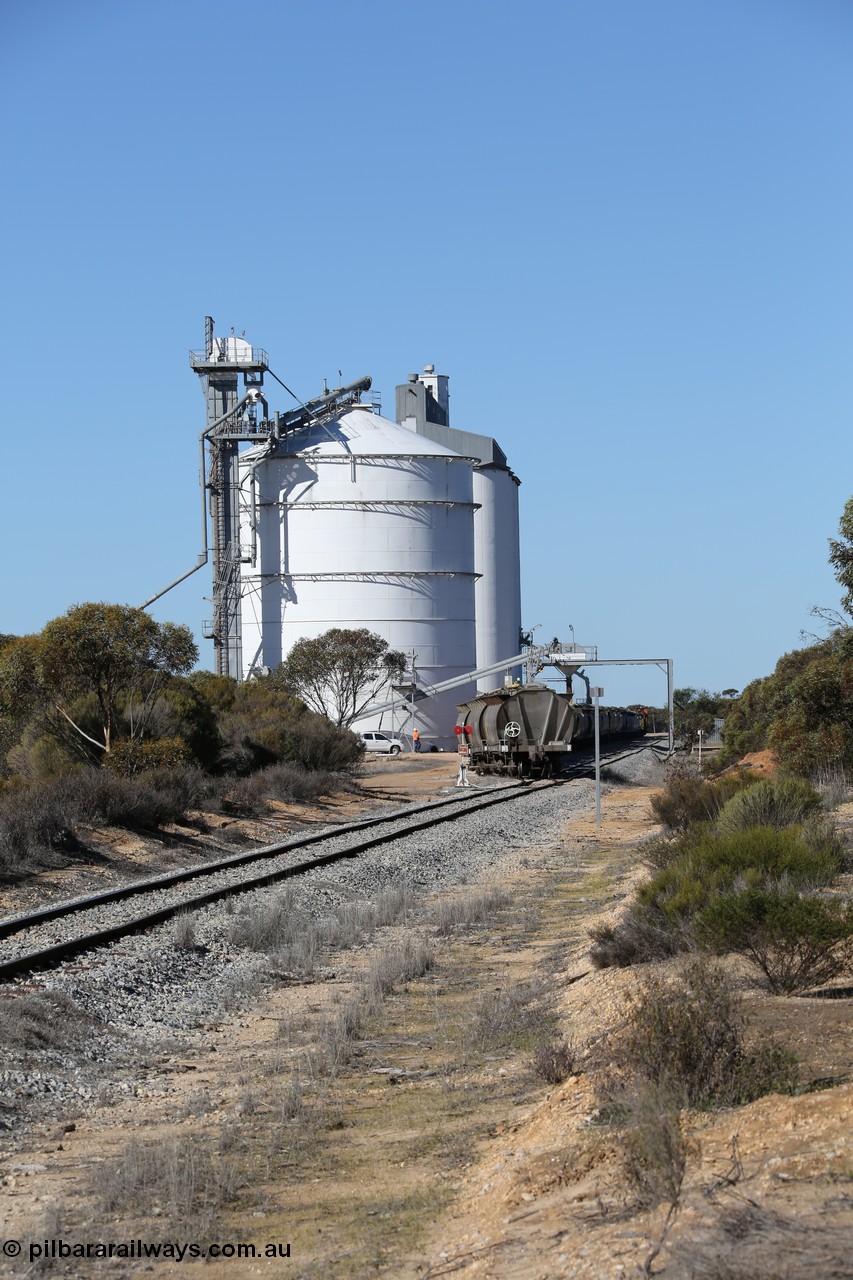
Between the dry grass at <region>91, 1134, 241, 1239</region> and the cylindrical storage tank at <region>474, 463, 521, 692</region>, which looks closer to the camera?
the dry grass at <region>91, 1134, 241, 1239</region>

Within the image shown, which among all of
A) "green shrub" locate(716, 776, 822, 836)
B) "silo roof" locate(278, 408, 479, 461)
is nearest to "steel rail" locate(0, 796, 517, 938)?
"green shrub" locate(716, 776, 822, 836)

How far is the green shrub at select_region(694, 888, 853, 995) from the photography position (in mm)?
8297

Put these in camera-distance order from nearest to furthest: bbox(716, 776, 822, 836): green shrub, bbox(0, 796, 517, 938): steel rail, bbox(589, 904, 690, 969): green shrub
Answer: bbox(589, 904, 690, 969): green shrub → bbox(0, 796, 517, 938): steel rail → bbox(716, 776, 822, 836): green shrub

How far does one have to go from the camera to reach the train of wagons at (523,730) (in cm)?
4003

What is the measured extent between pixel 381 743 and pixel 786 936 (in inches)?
2146

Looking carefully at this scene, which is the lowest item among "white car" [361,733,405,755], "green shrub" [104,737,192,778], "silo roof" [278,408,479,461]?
"white car" [361,733,405,755]

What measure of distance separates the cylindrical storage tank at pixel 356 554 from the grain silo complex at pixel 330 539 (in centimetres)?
7

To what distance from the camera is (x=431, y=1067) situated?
8352 mm

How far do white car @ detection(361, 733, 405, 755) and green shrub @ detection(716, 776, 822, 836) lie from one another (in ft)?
144

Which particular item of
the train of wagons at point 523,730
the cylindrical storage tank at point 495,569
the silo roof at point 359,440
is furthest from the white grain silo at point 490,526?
the train of wagons at point 523,730

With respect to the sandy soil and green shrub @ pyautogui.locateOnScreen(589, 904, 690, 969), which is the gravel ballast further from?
green shrub @ pyautogui.locateOnScreen(589, 904, 690, 969)

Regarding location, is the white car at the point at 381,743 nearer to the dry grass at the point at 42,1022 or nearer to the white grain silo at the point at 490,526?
the white grain silo at the point at 490,526

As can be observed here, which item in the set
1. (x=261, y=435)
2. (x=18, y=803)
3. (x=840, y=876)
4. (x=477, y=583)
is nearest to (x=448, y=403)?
(x=477, y=583)

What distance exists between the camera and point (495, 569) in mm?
80938
